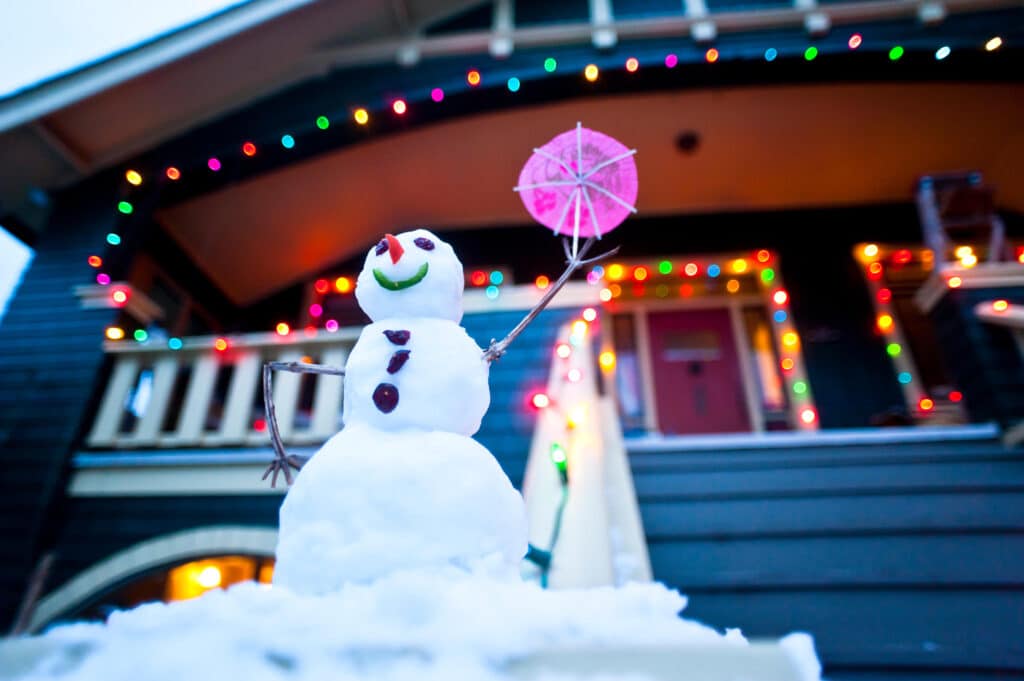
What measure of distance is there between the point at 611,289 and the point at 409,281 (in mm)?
4642

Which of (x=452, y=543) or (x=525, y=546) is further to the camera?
(x=525, y=546)

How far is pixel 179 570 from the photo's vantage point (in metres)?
4.70

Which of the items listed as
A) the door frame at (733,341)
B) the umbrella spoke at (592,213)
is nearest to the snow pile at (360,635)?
the umbrella spoke at (592,213)

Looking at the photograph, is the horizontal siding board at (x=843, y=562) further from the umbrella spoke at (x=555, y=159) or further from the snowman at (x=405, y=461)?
the umbrella spoke at (x=555, y=159)

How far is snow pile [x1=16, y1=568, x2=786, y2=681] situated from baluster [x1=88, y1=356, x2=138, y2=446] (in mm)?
3256

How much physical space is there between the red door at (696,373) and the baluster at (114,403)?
13.9 ft

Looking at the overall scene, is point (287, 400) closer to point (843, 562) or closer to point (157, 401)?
point (157, 401)

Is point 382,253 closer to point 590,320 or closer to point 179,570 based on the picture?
point 590,320

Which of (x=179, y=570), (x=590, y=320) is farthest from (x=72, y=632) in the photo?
(x=179, y=570)

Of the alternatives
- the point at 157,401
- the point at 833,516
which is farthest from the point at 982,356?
the point at 157,401

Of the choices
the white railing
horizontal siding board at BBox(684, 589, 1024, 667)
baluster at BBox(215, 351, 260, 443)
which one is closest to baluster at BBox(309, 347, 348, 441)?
the white railing

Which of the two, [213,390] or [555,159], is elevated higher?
[555,159]

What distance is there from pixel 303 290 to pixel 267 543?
3.16 meters

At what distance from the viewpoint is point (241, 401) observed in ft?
10.8
